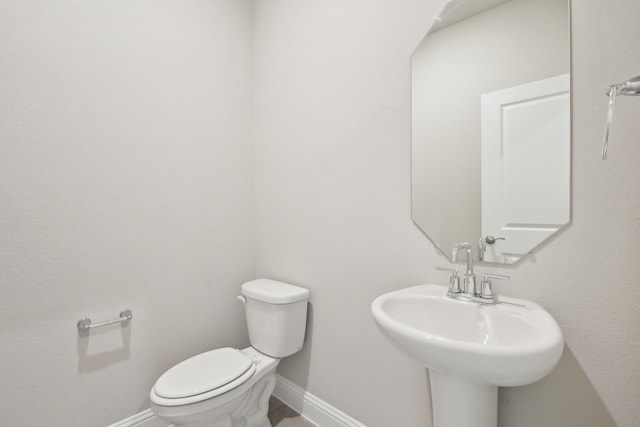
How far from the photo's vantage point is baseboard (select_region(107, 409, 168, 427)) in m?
1.41

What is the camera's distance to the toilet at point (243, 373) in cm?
117

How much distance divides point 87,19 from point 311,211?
136cm

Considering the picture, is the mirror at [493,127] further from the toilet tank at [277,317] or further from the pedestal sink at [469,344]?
the toilet tank at [277,317]

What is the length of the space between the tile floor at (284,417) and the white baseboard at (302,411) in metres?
0.02

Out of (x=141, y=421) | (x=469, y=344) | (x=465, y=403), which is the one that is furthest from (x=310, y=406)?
(x=469, y=344)

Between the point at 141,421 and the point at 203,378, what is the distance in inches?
20.6

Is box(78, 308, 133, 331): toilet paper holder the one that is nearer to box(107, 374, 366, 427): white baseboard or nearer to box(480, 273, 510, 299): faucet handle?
box(107, 374, 366, 427): white baseboard

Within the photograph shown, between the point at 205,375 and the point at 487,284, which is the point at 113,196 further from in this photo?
the point at 487,284

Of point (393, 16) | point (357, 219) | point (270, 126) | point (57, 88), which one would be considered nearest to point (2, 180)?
point (57, 88)

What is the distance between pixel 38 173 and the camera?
1217 millimetres

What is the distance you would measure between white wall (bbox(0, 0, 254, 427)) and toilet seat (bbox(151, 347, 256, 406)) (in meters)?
0.28

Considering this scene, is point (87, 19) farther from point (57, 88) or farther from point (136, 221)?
point (136, 221)

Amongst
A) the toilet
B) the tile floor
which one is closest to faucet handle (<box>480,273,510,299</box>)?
the toilet

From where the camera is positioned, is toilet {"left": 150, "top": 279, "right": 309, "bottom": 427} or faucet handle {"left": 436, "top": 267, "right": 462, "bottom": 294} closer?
faucet handle {"left": 436, "top": 267, "right": 462, "bottom": 294}
